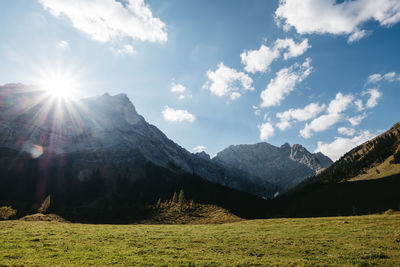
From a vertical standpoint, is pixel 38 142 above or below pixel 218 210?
above

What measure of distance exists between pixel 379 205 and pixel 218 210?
60493 millimetres

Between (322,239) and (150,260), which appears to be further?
(322,239)

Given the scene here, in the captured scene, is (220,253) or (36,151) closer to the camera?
(220,253)

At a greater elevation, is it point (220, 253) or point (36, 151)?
point (36, 151)

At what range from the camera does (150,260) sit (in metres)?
18.8

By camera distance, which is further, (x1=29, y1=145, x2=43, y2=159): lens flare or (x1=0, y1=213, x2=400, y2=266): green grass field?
(x1=29, y1=145, x2=43, y2=159): lens flare

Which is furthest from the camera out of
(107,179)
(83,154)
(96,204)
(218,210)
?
(83,154)

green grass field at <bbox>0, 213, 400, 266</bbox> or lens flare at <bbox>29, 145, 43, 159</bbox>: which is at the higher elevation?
lens flare at <bbox>29, 145, 43, 159</bbox>

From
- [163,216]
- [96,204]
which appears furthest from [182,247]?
[96,204]

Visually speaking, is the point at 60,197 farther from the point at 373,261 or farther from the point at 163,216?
the point at 373,261

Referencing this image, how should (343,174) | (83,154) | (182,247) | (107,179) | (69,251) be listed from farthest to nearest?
(83,154) → (343,174) → (107,179) → (182,247) → (69,251)

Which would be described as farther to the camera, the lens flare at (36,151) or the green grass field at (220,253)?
the lens flare at (36,151)

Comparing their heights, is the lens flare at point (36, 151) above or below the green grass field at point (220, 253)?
above

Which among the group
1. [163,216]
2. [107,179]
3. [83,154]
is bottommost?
[163,216]
